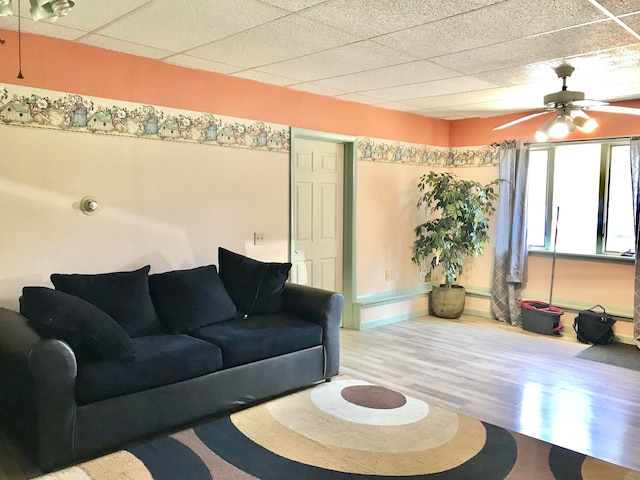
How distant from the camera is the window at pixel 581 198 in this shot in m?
5.20

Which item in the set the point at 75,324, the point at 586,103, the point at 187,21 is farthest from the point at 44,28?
the point at 586,103

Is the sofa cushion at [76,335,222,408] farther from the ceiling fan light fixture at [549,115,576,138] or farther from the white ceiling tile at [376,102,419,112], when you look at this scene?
the white ceiling tile at [376,102,419,112]

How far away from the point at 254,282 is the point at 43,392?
5.60ft

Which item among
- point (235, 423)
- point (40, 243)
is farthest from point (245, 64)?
point (235, 423)

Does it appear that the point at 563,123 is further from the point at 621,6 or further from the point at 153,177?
the point at 153,177

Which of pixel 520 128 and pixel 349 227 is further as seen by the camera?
pixel 520 128

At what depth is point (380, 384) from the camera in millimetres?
3771

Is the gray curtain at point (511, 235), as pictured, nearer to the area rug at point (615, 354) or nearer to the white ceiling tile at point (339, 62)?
the area rug at point (615, 354)

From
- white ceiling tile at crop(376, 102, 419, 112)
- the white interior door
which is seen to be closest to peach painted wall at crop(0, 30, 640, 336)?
white ceiling tile at crop(376, 102, 419, 112)

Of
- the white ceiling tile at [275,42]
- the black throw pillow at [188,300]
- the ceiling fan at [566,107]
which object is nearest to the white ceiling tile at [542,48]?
the ceiling fan at [566,107]

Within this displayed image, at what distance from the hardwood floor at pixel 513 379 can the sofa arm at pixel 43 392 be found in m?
2.14

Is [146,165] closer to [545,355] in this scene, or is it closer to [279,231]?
[279,231]

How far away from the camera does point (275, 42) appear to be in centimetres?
327

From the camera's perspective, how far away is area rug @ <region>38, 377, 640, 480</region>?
8.20 feet
